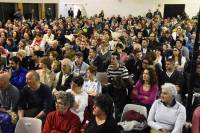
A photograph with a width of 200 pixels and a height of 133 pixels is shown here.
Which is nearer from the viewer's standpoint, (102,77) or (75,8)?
(102,77)

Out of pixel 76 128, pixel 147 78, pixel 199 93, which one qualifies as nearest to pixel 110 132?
pixel 76 128

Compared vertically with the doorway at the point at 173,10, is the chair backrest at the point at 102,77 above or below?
below

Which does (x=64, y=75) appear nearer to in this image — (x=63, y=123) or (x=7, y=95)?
(x=7, y=95)

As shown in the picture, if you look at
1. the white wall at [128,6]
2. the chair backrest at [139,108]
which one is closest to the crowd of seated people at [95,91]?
the chair backrest at [139,108]

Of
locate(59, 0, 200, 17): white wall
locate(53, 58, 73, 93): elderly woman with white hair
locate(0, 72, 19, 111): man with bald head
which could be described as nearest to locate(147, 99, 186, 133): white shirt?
locate(53, 58, 73, 93): elderly woman with white hair

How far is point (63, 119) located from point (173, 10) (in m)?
18.4

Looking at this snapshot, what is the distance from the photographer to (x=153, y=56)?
5.75 meters

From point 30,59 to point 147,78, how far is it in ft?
9.91

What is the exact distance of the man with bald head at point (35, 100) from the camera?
401 cm

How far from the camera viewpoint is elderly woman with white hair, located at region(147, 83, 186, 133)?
354 centimetres

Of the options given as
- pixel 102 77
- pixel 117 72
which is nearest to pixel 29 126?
pixel 102 77

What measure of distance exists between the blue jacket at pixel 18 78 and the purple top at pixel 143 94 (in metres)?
1.74

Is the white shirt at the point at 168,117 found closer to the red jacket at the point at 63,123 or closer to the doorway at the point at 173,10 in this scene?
the red jacket at the point at 63,123

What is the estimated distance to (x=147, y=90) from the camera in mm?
4465
